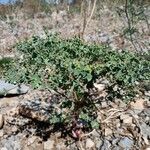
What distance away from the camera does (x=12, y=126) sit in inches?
220

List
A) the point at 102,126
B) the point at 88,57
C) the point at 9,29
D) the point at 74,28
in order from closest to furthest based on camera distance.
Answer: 1. the point at 88,57
2. the point at 102,126
3. the point at 74,28
4. the point at 9,29

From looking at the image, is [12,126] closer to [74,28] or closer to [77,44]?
[77,44]

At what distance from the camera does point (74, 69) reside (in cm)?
434

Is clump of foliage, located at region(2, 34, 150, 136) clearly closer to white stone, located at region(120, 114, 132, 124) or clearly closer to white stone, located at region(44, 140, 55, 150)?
white stone, located at region(44, 140, 55, 150)

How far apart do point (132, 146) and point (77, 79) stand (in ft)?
3.86

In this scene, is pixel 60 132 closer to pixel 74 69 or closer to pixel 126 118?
pixel 126 118

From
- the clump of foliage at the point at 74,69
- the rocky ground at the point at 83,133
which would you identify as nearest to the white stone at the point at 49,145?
the rocky ground at the point at 83,133

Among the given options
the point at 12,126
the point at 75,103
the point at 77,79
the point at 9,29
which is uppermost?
the point at 77,79

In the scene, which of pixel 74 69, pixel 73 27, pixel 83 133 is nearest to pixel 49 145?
pixel 83 133

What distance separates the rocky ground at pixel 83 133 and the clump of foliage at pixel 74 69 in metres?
0.27

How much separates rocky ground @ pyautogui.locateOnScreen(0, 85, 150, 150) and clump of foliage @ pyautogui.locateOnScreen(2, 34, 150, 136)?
0.27 metres

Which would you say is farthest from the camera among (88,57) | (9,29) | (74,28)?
(9,29)

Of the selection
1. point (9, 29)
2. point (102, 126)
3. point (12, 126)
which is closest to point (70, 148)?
point (102, 126)

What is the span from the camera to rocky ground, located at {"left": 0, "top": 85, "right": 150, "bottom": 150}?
5074mm
